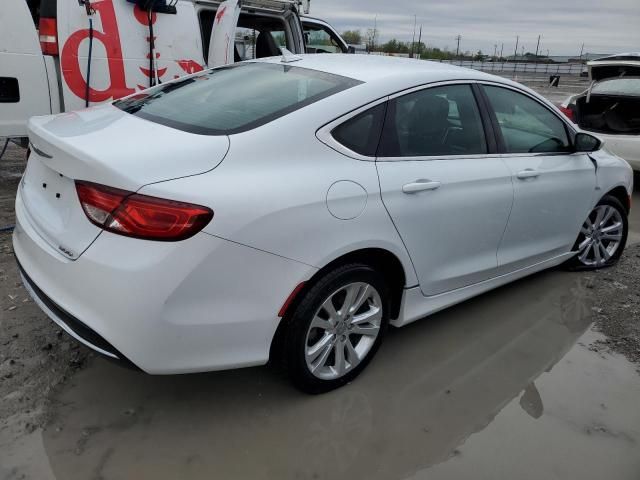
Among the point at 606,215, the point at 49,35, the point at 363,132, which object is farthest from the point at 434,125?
the point at 49,35

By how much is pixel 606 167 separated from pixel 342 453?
312cm

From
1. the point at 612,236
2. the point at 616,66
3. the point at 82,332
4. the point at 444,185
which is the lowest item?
the point at 612,236

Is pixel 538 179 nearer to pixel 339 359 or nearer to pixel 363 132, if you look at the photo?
pixel 363 132

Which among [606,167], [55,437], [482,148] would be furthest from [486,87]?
[55,437]

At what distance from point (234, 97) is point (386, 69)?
83 centimetres

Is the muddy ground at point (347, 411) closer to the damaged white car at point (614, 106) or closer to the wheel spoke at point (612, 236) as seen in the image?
the wheel spoke at point (612, 236)

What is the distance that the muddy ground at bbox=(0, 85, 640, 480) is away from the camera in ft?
7.48

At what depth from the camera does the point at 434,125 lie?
2990mm

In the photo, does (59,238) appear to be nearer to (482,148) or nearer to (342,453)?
(342,453)

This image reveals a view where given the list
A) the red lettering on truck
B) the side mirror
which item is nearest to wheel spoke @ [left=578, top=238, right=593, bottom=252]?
the side mirror

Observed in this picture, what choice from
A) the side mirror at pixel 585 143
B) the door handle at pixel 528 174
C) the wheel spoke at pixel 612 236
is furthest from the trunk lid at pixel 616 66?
the door handle at pixel 528 174

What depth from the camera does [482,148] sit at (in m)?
3.23

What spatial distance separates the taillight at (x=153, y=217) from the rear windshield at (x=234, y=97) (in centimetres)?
48

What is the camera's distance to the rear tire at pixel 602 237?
14.1 feet
